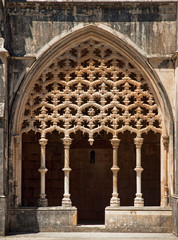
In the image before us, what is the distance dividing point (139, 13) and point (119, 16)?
0.43m

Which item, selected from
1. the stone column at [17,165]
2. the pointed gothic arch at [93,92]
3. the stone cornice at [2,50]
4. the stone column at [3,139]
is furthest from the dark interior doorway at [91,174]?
the stone cornice at [2,50]

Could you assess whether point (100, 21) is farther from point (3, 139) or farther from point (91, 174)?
point (91, 174)

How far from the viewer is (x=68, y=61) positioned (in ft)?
40.4

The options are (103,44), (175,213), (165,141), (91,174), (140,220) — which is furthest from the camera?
(91,174)

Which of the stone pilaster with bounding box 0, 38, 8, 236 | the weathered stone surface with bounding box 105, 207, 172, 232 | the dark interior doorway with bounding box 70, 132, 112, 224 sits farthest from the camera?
the dark interior doorway with bounding box 70, 132, 112, 224

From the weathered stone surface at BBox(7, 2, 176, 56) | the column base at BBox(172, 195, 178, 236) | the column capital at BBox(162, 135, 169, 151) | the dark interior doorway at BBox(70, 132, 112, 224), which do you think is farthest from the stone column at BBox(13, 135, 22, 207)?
the dark interior doorway at BBox(70, 132, 112, 224)

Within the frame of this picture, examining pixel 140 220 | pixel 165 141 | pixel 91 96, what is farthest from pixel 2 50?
pixel 140 220

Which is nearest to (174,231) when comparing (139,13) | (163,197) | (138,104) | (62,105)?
(163,197)

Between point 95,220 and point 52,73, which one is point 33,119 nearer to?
point 52,73

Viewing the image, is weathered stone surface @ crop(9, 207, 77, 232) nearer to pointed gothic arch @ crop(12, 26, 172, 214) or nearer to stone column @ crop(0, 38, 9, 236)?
pointed gothic arch @ crop(12, 26, 172, 214)

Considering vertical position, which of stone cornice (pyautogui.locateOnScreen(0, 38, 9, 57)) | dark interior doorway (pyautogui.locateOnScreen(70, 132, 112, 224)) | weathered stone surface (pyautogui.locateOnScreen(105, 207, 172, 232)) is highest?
stone cornice (pyautogui.locateOnScreen(0, 38, 9, 57))

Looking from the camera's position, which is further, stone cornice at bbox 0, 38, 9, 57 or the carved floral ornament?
the carved floral ornament

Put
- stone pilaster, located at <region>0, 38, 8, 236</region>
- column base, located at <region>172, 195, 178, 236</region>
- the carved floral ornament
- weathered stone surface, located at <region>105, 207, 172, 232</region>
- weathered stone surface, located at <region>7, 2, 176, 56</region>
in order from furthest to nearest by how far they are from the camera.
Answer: the carved floral ornament, weathered stone surface, located at <region>7, 2, 176, 56</region>, weathered stone surface, located at <region>105, 207, 172, 232</region>, column base, located at <region>172, 195, 178, 236</region>, stone pilaster, located at <region>0, 38, 8, 236</region>

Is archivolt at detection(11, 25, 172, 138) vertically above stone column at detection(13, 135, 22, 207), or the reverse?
archivolt at detection(11, 25, 172, 138)
